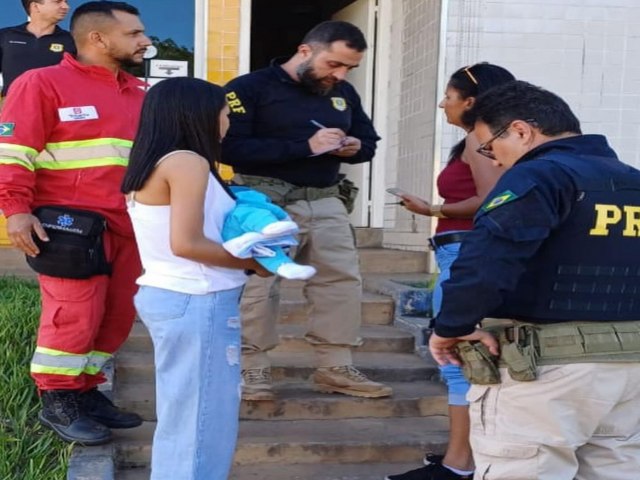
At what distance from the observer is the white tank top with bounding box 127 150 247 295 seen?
238 cm

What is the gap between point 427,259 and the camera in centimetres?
608

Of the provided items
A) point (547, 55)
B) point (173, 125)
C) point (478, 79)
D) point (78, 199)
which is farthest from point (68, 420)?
point (547, 55)

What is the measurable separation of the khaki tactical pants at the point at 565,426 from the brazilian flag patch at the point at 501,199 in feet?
1.64

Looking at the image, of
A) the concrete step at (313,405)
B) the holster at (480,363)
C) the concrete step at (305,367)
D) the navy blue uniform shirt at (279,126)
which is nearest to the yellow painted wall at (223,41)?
the concrete step at (305,367)

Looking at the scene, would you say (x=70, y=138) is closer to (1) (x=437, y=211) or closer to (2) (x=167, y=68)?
(1) (x=437, y=211)

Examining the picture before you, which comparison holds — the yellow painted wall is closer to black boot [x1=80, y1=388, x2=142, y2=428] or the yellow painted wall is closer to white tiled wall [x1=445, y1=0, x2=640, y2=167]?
white tiled wall [x1=445, y1=0, x2=640, y2=167]

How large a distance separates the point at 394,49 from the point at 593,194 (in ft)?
16.2

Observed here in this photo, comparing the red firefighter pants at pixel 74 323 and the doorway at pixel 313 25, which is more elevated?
the doorway at pixel 313 25

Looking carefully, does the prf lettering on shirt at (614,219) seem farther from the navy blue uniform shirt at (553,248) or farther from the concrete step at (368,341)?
the concrete step at (368,341)

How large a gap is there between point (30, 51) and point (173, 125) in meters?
2.84

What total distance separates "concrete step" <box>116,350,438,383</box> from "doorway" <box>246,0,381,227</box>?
78.1 inches

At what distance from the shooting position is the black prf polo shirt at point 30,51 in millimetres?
4715

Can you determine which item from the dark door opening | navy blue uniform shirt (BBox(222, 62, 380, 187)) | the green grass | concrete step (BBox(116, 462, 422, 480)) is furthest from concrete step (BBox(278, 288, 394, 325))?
the dark door opening

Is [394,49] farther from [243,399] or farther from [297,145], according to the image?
[243,399]
